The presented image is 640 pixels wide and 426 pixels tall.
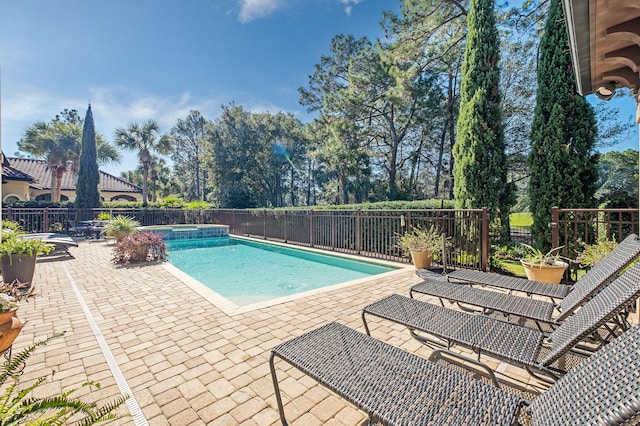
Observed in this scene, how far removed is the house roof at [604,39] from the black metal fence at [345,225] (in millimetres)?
2916

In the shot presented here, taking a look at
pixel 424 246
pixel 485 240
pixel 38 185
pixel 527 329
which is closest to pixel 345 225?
pixel 424 246

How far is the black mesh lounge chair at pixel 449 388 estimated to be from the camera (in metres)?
0.96

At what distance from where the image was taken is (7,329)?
7.38 feet

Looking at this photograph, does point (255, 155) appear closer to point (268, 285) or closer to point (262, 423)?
point (268, 285)

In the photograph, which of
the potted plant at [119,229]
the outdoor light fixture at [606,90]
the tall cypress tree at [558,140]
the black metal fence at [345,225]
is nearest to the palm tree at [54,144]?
the black metal fence at [345,225]

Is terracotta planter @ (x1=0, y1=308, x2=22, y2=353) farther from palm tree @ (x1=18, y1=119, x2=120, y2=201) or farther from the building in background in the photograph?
→ palm tree @ (x1=18, y1=119, x2=120, y2=201)

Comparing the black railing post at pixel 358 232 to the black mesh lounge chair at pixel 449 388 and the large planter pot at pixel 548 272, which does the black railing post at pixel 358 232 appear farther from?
the black mesh lounge chair at pixel 449 388

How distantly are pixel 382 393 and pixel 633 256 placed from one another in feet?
7.32

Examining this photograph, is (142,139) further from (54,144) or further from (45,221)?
(45,221)

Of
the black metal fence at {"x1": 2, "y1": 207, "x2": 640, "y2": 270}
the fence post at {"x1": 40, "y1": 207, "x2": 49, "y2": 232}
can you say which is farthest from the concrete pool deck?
the fence post at {"x1": 40, "y1": 207, "x2": 49, "y2": 232}

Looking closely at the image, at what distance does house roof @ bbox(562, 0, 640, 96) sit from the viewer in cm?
205

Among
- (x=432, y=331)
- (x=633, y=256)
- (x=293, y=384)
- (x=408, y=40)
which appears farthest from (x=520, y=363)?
(x=408, y=40)

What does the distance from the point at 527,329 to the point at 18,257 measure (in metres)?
6.83

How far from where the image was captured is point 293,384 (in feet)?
7.09
